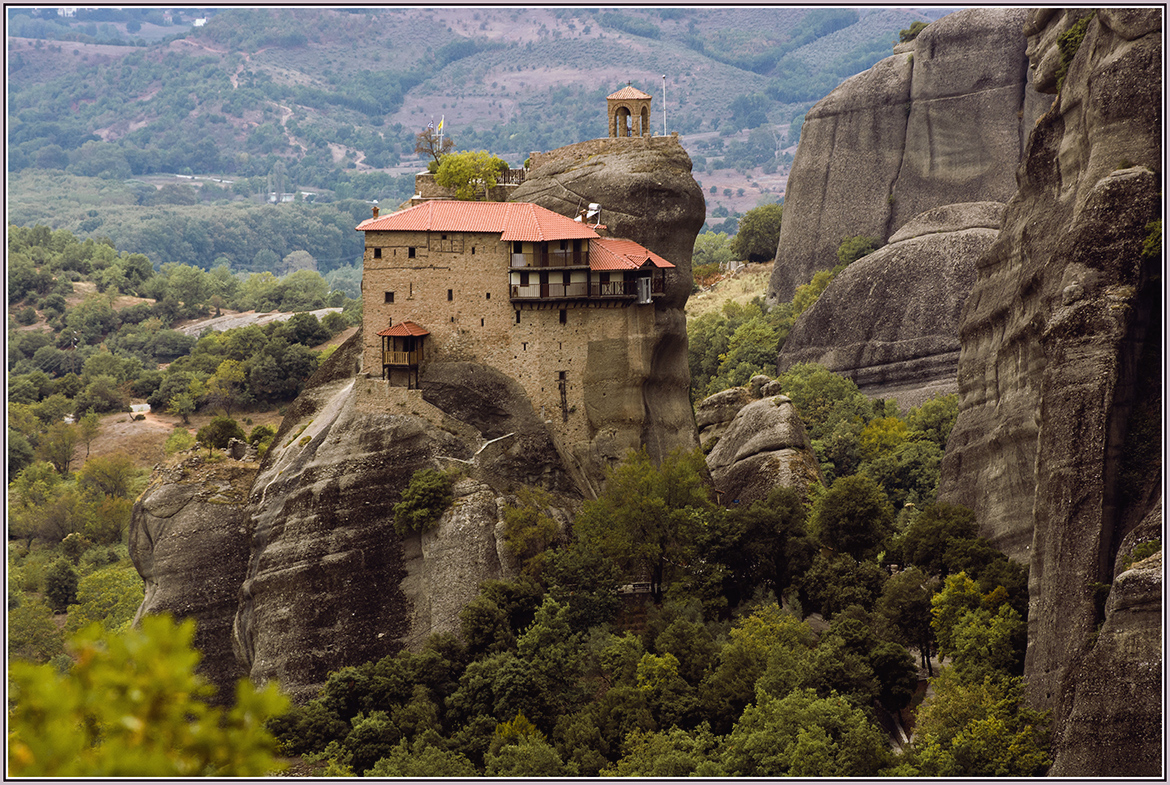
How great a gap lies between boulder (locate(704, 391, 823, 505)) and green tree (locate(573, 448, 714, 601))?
21.0 feet

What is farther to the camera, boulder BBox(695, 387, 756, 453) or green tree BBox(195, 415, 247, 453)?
boulder BBox(695, 387, 756, 453)

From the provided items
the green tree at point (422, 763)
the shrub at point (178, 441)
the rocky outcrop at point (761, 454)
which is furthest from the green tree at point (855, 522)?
the shrub at point (178, 441)

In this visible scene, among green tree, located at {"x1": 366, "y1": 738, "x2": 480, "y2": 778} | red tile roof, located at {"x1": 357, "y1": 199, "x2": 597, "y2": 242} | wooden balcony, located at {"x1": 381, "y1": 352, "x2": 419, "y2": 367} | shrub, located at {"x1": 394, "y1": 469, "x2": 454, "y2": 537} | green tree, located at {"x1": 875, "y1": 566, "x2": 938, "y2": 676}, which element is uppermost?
red tile roof, located at {"x1": 357, "y1": 199, "x2": 597, "y2": 242}

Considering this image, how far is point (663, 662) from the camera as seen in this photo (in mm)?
60562

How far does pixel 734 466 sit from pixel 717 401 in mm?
10573

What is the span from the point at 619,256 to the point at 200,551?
23432mm

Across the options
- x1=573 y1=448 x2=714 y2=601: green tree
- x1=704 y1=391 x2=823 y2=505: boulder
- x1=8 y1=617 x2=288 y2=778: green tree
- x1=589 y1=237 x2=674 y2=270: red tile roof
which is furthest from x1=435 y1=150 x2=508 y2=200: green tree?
x1=8 y1=617 x2=288 y2=778: green tree

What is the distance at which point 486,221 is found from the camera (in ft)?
233

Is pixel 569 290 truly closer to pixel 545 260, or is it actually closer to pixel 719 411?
pixel 545 260

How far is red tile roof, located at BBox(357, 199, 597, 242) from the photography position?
69938 mm

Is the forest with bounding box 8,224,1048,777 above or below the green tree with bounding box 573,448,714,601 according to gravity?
below

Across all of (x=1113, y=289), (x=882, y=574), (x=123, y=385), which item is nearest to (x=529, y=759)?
(x=882, y=574)

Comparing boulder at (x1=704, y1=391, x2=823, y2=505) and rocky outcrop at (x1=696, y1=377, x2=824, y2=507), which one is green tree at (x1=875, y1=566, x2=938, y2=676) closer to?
rocky outcrop at (x1=696, y1=377, x2=824, y2=507)

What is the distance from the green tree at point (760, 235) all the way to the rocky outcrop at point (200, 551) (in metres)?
90.8
